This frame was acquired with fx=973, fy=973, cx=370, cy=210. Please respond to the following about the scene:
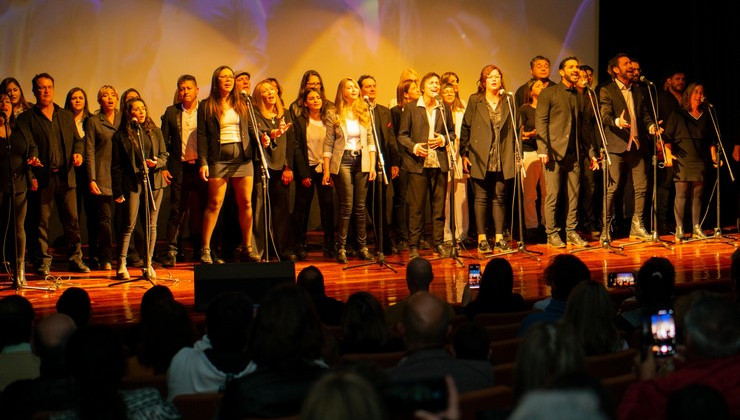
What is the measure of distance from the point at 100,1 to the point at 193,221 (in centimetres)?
262

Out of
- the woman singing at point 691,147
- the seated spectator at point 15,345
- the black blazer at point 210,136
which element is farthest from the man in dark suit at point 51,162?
the woman singing at point 691,147

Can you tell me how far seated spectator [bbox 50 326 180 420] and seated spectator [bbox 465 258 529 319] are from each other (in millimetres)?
2476

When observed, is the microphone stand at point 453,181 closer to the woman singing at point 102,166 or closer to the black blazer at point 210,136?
the black blazer at point 210,136

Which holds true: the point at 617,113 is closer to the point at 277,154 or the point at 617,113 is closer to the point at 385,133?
the point at 385,133

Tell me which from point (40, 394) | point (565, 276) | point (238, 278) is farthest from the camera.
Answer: point (238, 278)

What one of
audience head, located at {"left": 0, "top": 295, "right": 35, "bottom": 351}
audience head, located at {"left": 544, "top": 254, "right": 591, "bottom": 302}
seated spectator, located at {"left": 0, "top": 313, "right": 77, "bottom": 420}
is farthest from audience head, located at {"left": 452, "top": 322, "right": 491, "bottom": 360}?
audience head, located at {"left": 0, "top": 295, "right": 35, "bottom": 351}

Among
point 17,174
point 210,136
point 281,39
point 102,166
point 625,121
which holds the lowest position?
point 17,174

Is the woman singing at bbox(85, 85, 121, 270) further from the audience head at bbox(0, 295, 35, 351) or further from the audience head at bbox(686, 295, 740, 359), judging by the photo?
the audience head at bbox(686, 295, 740, 359)

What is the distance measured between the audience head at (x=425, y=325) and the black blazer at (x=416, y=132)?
18.5 ft

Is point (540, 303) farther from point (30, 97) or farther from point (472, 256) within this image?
point (30, 97)

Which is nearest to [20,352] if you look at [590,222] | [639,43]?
[590,222]

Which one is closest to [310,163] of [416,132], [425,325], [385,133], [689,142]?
[385,133]

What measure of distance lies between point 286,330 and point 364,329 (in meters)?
0.95

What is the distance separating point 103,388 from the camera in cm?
292
